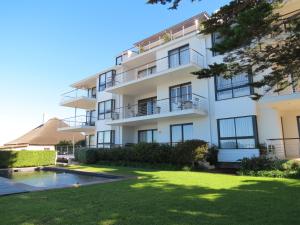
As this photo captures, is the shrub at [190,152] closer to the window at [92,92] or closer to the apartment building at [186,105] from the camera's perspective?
the apartment building at [186,105]

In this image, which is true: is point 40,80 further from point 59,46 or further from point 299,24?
point 299,24

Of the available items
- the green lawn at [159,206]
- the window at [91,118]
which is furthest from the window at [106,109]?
the green lawn at [159,206]

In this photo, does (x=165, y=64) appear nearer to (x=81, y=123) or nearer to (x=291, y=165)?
(x=291, y=165)

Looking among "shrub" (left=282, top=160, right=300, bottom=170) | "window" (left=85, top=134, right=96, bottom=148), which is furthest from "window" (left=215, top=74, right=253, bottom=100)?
"window" (left=85, top=134, right=96, bottom=148)

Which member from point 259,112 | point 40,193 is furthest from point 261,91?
point 40,193

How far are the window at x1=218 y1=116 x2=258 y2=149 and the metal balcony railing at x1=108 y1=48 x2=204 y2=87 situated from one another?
506 centimetres

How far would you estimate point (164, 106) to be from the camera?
22.5m

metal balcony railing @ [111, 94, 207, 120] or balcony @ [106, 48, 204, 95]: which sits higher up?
balcony @ [106, 48, 204, 95]

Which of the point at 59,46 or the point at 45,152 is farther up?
the point at 59,46

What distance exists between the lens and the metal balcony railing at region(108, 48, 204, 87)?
2066 cm

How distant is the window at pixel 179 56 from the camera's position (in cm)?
2153

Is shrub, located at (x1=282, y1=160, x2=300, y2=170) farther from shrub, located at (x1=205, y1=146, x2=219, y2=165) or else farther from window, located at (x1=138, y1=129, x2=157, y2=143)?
window, located at (x1=138, y1=129, x2=157, y2=143)

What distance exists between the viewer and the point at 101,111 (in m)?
30.2

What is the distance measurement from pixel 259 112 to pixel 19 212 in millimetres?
15178
